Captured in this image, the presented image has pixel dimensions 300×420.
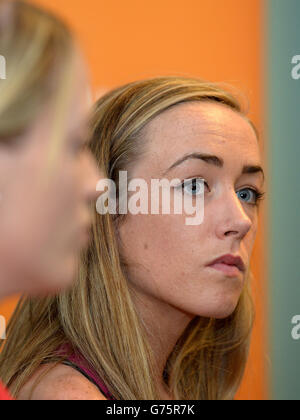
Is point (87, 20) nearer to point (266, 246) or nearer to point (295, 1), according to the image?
point (295, 1)

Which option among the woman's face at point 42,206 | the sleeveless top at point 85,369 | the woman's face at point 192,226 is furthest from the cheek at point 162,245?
the woman's face at point 42,206

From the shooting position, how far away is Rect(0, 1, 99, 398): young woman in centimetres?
49

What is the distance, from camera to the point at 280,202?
150 cm

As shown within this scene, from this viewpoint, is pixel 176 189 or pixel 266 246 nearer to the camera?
pixel 176 189

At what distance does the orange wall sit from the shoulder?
0.49m

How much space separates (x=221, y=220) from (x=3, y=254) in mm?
411

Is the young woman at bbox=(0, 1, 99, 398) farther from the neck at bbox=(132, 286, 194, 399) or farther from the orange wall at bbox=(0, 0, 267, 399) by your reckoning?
the orange wall at bbox=(0, 0, 267, 399)

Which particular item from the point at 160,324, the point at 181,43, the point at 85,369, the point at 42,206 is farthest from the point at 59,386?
the point at 181,43

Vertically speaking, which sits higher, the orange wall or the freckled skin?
the orange wall

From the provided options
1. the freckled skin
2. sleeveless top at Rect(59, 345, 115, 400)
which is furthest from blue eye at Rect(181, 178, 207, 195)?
sleeveless top at Rect(59, 345, 115, 400)

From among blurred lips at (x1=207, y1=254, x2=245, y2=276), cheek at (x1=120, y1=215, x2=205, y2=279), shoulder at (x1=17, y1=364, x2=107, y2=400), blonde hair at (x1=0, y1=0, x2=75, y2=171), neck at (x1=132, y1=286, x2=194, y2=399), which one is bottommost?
shoulder at (x1=17, y1=364, x2=107, y2=400)

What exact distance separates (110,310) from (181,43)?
2.34ft
